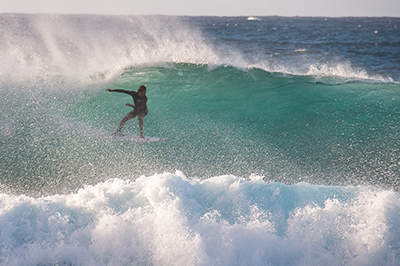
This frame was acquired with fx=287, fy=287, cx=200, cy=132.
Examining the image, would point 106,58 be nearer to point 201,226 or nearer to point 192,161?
point 192,161

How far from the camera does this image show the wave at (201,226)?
11.0 feet

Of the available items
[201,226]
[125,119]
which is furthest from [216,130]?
[201,226]

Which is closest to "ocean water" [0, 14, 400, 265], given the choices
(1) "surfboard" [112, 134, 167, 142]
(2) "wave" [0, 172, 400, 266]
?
(2) "wave" [0, 172, 400, 266]

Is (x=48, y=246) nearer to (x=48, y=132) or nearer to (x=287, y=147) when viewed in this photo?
(x=48, y=132)

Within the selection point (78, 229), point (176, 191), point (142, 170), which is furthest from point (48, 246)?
point (142, 170)

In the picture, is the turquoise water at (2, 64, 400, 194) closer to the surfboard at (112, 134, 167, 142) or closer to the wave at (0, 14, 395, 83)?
the surfboard at (112, 134, 167, 142)

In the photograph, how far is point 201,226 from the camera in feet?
11.9

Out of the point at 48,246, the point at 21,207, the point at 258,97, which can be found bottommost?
the point at 48,246

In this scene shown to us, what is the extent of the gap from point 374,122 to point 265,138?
276 cm

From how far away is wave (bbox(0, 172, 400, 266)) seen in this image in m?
3.34

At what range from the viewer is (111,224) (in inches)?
142

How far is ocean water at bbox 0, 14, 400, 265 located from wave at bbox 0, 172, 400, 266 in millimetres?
15

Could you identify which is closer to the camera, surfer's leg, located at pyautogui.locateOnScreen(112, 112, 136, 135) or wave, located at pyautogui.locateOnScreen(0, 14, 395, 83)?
surfer's leg, located at pyautogui.locateOnScreen(112, 112, 136, 135)

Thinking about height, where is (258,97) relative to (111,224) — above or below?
above
